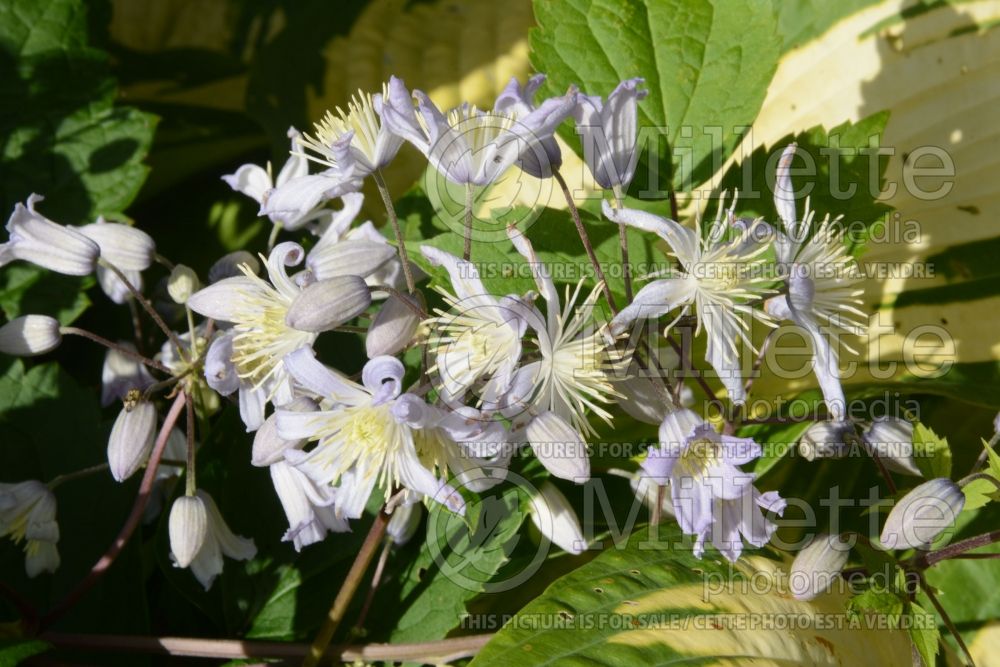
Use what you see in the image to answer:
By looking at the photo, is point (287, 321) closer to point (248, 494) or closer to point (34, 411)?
point (248, 494)

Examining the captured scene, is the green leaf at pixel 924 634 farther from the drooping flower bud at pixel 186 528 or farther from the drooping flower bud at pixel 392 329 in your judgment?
the drooping flower bud at pixel 186 528

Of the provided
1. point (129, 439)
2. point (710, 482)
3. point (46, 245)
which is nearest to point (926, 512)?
point (710, 482)

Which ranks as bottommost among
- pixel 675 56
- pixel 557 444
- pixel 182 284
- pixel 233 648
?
pixel 233 648

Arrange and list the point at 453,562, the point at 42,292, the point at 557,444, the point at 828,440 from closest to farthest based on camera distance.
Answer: the point at 557,444 < the point at 828,440 < the point at 453,562 < the point at 42,292

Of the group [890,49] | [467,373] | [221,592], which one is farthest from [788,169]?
[221,592]

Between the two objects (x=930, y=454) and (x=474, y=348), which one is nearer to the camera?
(x=474, y=348)

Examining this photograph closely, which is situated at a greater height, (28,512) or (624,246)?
(624,246)

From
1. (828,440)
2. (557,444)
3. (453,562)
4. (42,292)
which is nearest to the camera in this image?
(557,444)

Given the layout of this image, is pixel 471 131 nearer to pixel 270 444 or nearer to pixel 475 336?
pixel 475 336

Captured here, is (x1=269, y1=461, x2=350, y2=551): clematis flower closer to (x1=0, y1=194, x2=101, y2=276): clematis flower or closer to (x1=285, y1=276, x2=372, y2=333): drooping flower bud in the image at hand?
(x1=285, y1=276, x2=372, y2=333): drooping flower bud
